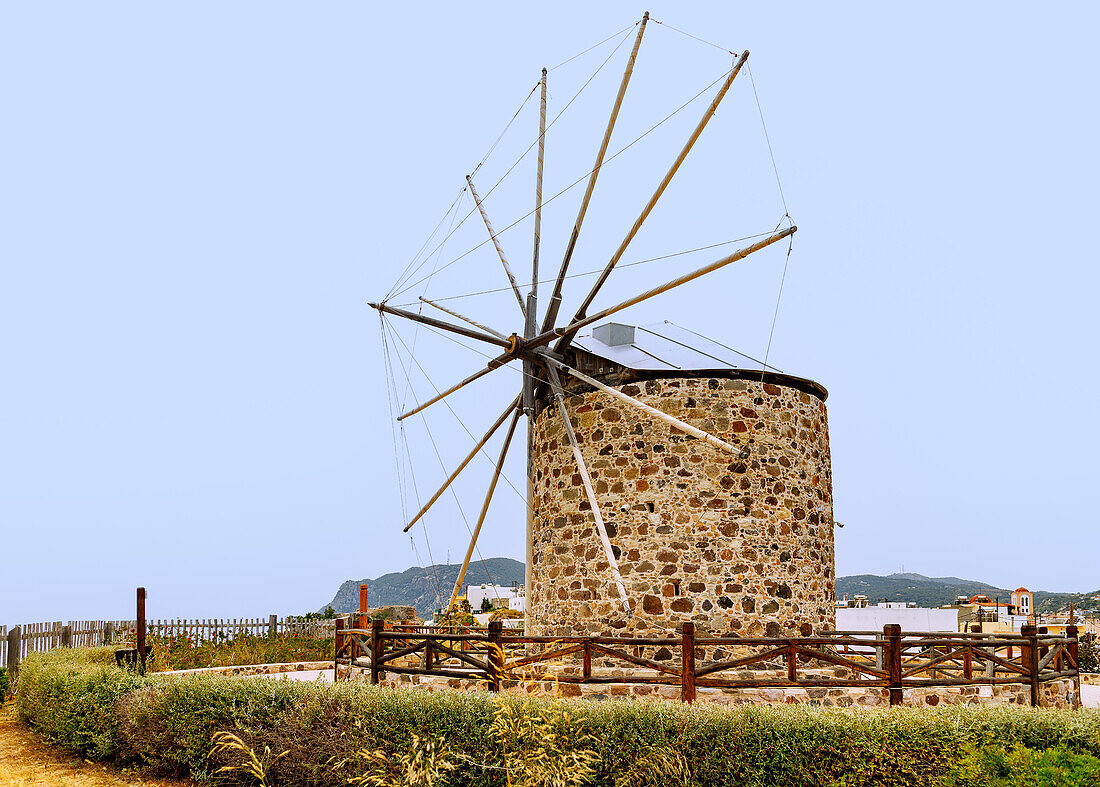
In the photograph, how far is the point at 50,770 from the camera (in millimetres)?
9648

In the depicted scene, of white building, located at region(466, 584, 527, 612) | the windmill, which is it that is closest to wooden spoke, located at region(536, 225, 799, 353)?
the windmill

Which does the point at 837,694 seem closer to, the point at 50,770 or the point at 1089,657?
the point at 50,770

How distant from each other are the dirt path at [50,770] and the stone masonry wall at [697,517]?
5.90 m

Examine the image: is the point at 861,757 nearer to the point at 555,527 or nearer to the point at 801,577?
the point at 801,577

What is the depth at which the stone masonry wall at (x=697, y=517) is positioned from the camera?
1221cm

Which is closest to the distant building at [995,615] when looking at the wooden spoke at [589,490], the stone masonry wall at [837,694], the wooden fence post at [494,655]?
the stone masonry wall at [837,694]

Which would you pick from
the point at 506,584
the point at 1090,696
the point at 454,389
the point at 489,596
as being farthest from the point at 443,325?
the point at 506,584

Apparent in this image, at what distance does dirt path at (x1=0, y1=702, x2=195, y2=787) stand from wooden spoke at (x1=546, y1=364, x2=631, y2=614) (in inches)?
211

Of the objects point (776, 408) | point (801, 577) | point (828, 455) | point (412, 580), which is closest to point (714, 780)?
point (801, 577)

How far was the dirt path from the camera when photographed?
901 centimetres

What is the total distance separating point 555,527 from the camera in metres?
13.5

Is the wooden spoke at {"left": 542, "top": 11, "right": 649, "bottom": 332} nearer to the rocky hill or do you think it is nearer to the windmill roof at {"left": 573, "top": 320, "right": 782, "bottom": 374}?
the windmill roof at {"left": 573, "top": 320, "right": 782, "bottom": 374}

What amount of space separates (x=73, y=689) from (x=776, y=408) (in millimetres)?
9706

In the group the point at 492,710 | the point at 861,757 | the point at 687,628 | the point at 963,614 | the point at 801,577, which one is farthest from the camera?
the point at 963,614
